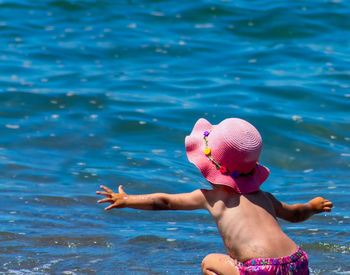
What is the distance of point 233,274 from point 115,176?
3260 mm

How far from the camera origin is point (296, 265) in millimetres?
3441

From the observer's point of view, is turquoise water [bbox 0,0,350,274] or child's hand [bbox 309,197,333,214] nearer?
child's hand [bbox 309,197,333,214]

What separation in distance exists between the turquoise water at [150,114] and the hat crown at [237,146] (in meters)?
1.10

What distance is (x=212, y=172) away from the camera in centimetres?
364

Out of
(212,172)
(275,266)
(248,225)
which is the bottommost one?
(275,266)

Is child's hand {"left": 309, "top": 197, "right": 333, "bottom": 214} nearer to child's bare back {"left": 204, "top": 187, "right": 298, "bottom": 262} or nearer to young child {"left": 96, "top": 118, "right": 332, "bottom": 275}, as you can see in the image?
young child {"left": 96, "top": 118, "right": 332, "bottom": 275}

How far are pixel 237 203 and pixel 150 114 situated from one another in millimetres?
5045

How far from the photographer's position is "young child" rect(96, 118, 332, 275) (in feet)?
11.3

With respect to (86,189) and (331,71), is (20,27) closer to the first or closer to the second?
(331,71)

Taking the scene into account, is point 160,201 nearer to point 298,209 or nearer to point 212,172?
point 212,172

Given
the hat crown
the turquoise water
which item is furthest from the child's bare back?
the turquoise water

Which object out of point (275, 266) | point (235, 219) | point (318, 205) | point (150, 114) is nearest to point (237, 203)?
point (235, 219)

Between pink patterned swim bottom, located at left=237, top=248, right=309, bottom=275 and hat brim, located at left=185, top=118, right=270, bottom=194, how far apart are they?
1.29 ft

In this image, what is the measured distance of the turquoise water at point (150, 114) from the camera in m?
5.00
